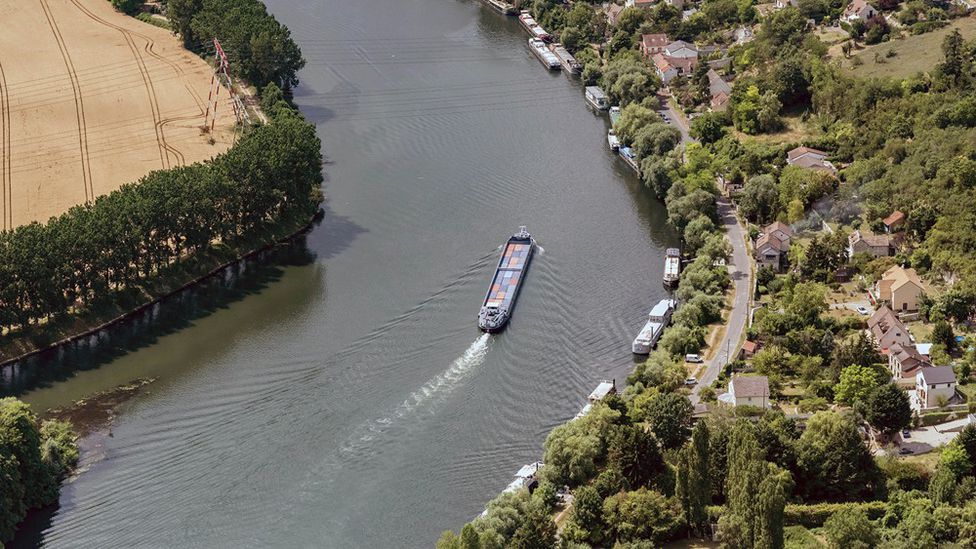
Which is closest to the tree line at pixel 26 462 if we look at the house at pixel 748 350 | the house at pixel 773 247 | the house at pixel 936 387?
the house at pixel 748 350

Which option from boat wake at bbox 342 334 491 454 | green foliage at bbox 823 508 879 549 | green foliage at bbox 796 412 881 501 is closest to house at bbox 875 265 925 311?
green foliage at bbox 796 412 881 501

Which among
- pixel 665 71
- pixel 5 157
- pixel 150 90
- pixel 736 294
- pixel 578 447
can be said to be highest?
pixel 665 71

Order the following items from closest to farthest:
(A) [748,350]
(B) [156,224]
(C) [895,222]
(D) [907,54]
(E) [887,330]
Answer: (E) [887,330] < (A) [748,350] < (B) [156,224] < (C) [895,222] < (D) [907,54]

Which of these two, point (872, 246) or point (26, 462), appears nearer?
point (26, 462)

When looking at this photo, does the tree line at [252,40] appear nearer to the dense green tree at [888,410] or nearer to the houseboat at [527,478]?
the houseboat at [527,478]

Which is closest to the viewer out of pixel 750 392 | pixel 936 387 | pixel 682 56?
pixel 936 387

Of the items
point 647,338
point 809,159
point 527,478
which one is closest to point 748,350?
point 647,338

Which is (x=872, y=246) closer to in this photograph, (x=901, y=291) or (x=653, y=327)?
(x=901, y=291)

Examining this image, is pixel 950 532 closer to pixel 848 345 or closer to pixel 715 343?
pixel 848 345

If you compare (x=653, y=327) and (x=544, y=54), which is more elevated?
(x=653, y=327)
